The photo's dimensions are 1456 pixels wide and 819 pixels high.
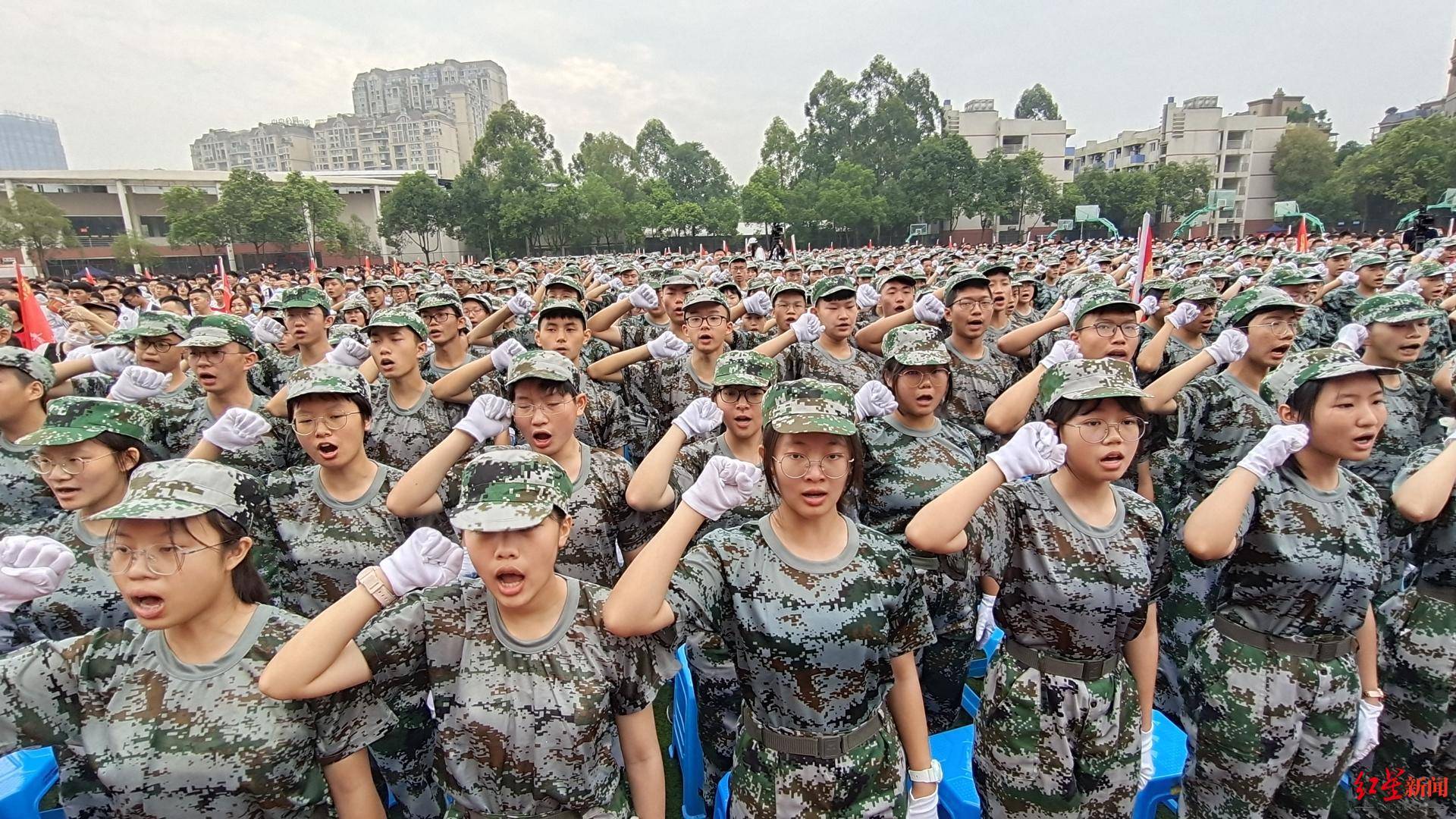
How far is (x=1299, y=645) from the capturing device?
118 inches

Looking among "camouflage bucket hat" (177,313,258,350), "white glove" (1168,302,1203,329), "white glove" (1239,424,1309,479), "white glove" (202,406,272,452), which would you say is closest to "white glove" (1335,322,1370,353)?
"white glove" (1168,302,1203,329)

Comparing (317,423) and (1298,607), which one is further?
(317,423)

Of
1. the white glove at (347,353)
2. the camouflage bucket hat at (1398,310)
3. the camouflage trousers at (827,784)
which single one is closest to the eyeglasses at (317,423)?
the white glove at (347,353)

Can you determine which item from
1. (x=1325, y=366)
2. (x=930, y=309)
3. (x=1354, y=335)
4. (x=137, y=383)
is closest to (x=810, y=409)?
(x=1325, y=366)

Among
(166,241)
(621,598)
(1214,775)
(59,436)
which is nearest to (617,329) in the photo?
(59,436)

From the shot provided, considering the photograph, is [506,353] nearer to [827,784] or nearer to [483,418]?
[483,418]

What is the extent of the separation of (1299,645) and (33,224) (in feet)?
213

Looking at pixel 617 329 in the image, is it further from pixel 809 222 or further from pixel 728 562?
pixel 809 222

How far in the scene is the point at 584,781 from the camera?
2303mm

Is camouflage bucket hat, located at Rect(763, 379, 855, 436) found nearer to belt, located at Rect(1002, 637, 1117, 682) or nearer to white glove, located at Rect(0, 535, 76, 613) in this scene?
belt, located at Rect(1002, 637, 1117, 682)

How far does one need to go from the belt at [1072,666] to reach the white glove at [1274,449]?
1.01m

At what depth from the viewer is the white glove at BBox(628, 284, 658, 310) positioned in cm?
638

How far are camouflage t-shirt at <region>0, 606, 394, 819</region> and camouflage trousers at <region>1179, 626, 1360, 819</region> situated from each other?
3.59 metres

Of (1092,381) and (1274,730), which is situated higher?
(1092,381)
